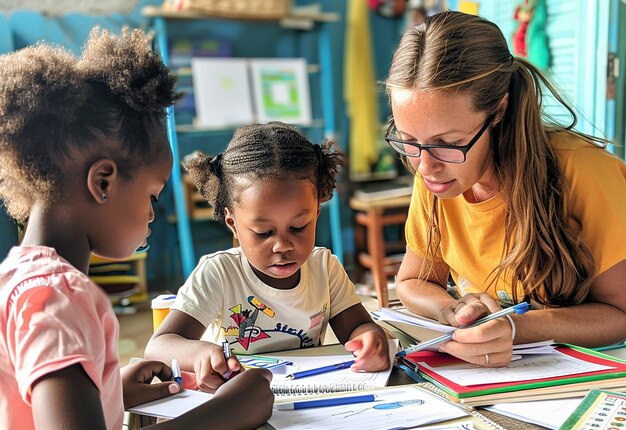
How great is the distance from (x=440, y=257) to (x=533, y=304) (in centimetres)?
26

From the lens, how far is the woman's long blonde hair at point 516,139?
123cm

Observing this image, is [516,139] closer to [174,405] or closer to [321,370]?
[321,370]

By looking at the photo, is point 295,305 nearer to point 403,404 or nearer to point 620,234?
point 403,404

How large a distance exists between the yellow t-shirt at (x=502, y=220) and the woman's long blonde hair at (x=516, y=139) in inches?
1.0

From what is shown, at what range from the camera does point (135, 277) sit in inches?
150

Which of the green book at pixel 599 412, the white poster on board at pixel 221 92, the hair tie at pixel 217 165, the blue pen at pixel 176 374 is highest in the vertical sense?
the white poster on board at pixel 221 92

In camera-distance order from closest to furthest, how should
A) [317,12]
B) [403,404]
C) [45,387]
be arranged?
[45,387] < [403,404] < [317,12]

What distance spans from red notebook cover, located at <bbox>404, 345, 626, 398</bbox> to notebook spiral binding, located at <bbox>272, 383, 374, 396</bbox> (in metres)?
0.11

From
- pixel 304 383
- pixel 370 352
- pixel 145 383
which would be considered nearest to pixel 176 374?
pixel 145 383

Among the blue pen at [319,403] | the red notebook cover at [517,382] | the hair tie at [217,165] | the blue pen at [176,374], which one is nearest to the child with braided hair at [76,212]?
the blue pen at [319,403]

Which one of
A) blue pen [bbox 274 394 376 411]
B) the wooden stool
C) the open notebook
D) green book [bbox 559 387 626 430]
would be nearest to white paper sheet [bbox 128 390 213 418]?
the open notebook

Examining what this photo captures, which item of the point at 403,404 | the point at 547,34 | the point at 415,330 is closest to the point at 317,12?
the point at 547,34

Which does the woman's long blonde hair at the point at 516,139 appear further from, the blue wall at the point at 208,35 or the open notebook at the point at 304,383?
the blue wall at the point at 208,35

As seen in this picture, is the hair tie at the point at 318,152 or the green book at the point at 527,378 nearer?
the green book at the point at 527,378
